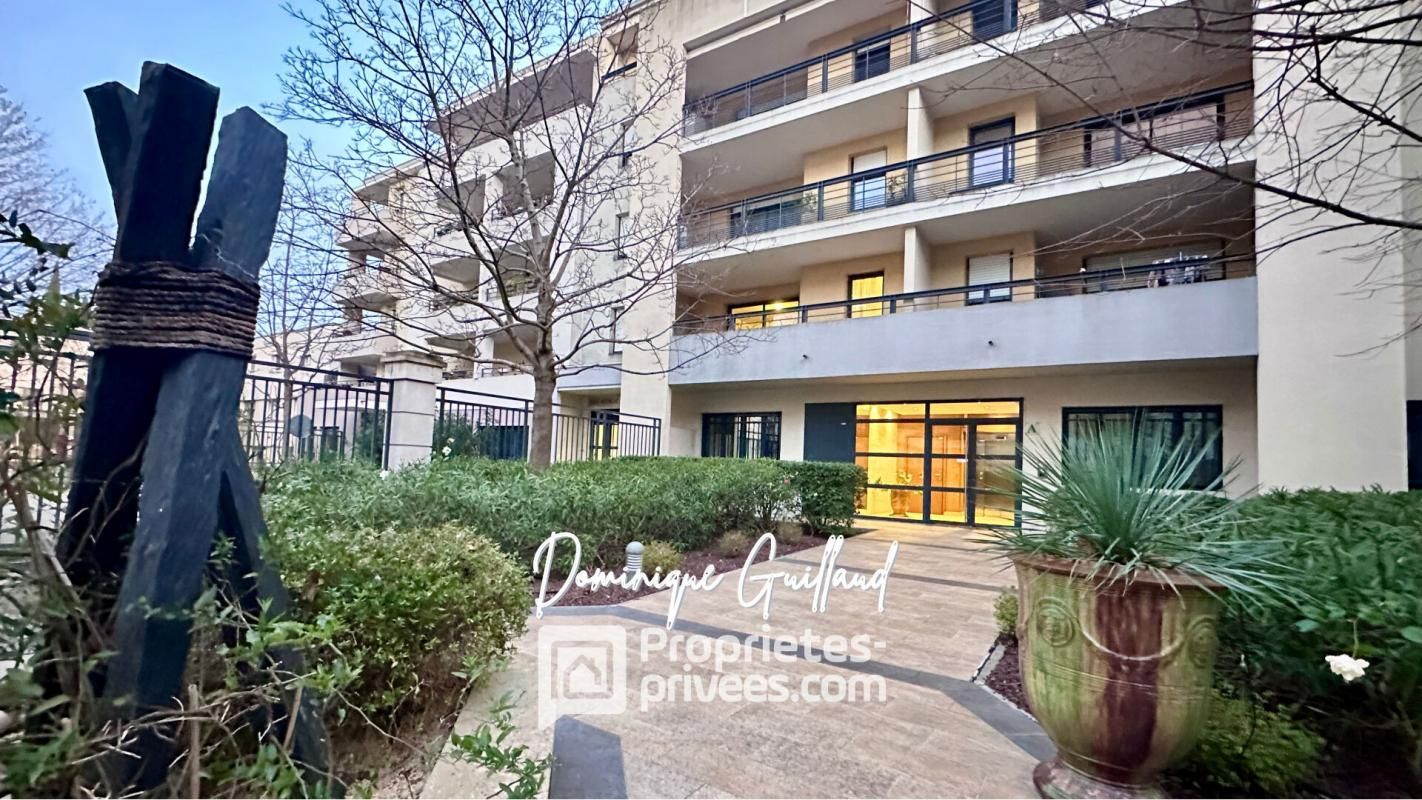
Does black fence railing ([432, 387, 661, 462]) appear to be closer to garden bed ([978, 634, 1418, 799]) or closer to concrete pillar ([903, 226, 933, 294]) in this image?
concrete pillar ([903, 226, 933, 294])

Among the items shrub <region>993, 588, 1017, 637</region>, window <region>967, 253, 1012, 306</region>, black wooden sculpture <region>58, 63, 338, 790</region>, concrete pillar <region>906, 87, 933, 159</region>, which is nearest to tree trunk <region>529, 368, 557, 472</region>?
shrub <region>993, 588, 1017, 637</region>

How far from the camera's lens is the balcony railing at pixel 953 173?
31.1 ft

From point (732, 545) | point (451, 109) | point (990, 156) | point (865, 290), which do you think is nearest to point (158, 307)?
point (451, 109)

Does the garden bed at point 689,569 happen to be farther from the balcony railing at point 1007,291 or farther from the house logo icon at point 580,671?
the balcony railing at point 1007,291

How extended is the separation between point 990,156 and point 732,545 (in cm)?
903

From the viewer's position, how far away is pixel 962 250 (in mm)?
11930

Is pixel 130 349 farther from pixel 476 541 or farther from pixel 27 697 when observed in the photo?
pixel 476 541

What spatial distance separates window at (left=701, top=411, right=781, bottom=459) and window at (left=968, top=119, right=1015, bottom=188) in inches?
244

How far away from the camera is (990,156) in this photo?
1130 centimetres

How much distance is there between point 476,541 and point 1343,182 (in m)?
10.7

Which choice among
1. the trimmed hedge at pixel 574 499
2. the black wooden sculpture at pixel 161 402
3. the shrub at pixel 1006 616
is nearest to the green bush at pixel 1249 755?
the shrub at pixel 1006 616

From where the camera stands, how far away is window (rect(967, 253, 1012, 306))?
1130cm

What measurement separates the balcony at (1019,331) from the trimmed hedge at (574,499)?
9.07 feet

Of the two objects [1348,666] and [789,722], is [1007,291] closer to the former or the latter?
[1348,666]
